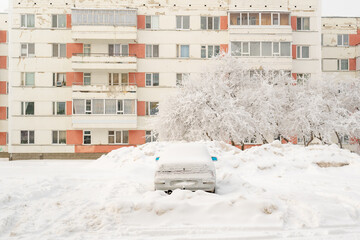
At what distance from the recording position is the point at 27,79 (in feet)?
117

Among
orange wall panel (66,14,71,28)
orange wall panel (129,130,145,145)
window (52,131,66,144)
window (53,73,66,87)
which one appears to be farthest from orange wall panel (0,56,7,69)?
orange wall panel (129,130,145,145)

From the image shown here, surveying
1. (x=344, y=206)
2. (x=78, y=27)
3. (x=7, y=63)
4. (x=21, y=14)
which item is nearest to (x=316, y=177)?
(x=344, y=206)

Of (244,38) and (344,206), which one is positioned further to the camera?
(244,38)

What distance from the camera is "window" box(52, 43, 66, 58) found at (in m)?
35.7

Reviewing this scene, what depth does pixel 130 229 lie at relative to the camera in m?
7.37

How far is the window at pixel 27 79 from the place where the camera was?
35.5 meters

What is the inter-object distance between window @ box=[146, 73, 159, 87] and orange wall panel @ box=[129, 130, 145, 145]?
4.69 metres

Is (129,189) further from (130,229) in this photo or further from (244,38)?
(244,38)

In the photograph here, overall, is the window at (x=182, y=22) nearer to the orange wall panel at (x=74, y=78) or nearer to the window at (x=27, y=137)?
the orange wall panel at (x=74, y=78)

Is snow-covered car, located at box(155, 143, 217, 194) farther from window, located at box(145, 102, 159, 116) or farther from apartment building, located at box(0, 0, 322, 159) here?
window, located at box(145, 102, 159, 116)

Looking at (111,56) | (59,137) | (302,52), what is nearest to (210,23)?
(302,52)

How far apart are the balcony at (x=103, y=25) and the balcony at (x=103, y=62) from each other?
1.73 m

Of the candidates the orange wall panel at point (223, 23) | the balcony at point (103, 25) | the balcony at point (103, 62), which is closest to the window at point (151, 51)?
the balcony at point (103, 62)

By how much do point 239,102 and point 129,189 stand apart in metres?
18.1
